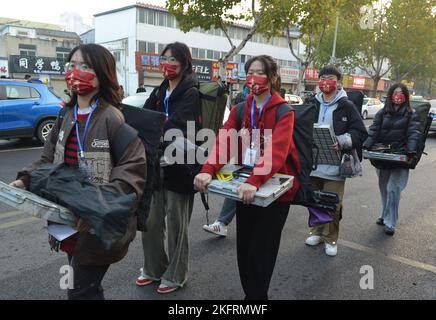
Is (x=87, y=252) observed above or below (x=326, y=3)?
below

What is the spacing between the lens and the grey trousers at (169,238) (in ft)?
9.45

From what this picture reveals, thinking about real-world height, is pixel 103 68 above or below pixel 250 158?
above

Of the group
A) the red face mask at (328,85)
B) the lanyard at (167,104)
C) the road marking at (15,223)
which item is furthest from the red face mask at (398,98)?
the road marking at (15,223)

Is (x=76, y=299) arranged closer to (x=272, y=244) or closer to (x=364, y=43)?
(x=272, y=244)

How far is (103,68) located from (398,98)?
3.59 m

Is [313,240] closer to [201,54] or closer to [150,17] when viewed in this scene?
[150,17]

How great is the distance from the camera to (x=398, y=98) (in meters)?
4.42

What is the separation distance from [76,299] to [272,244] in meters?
1.13

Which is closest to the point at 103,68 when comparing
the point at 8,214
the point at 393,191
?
the point at 8,214

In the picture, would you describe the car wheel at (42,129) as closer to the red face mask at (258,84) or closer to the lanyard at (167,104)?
the lanyard at (167,104)

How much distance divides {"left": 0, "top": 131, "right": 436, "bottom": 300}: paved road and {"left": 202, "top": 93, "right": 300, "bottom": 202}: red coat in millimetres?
1179

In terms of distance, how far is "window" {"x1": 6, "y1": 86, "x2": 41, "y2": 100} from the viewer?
8.88 meters
